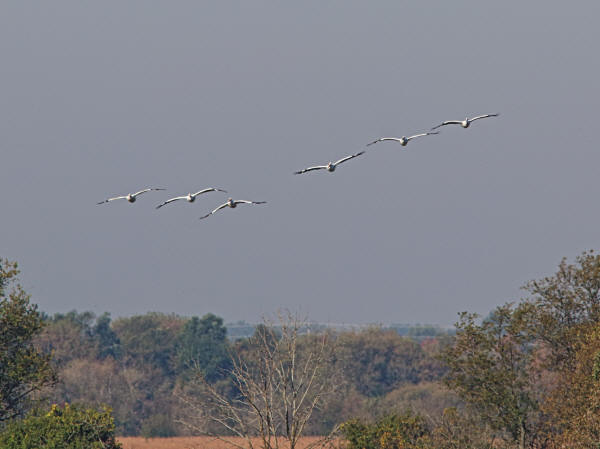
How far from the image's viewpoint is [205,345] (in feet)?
440

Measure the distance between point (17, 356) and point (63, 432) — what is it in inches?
320

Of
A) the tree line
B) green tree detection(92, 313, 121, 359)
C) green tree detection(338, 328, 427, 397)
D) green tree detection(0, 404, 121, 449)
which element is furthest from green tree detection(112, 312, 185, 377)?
green tree detection(0, 404, 121, 449)

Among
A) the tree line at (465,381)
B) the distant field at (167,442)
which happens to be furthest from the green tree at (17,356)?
the distant field at (167,442)

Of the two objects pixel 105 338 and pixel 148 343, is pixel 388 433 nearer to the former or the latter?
pixel 148 343

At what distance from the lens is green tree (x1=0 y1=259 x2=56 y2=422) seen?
47281 millimetres

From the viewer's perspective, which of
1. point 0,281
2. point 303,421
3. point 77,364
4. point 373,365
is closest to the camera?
point 303,421

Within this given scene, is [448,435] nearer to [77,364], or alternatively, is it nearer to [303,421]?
[303,421]

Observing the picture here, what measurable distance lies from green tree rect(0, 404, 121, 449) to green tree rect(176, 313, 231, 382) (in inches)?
3271

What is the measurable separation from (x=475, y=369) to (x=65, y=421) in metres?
16.9

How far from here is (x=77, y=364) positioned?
11850cm

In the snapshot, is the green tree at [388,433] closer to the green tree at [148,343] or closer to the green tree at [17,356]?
the green tree at [17,356]

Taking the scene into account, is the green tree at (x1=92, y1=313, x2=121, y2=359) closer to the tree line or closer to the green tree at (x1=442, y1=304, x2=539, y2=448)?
the tree line

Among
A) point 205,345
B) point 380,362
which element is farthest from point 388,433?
point 205,345

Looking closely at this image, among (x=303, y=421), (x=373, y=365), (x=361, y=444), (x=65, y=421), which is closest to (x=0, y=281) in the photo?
(x=65, y=421)
